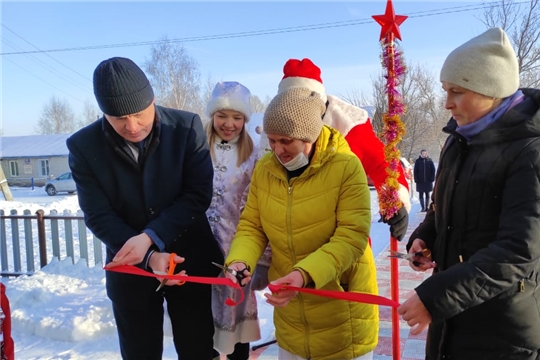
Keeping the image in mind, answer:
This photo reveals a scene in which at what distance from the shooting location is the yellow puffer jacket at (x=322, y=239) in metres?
2.00

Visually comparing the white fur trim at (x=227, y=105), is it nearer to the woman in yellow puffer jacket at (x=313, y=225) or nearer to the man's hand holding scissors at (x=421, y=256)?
the woman in yellow puffer jacket at (x=313, y=225)

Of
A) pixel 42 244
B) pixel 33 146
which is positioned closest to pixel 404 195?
pixel 42 244

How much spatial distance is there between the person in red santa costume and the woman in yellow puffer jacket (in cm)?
57

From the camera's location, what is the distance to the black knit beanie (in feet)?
6.45

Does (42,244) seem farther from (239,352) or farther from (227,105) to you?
(227,105)

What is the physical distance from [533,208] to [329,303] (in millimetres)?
1002

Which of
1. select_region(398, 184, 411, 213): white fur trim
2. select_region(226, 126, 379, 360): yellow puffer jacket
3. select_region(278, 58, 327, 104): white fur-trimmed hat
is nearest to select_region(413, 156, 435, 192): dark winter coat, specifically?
select_region(398, 184, 411, 213): white fur trim

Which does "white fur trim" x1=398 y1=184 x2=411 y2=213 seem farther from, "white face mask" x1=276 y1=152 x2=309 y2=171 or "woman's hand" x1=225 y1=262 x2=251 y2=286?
"woman's hand" x1=225 y1=262 x2=251 y2=286

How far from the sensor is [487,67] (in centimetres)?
163

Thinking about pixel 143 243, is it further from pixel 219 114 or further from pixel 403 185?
pixel 403 185

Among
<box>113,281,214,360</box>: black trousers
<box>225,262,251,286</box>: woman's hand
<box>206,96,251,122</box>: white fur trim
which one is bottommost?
<box>113,281,214,360</box>: black trousers

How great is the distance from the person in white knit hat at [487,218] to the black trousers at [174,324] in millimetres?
1207

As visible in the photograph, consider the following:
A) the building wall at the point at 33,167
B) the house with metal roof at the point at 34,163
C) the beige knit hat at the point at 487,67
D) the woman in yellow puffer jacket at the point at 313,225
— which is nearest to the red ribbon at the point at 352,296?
the woman in yellow puffer jacket at the point at 313,225

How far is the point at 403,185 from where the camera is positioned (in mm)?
2920
